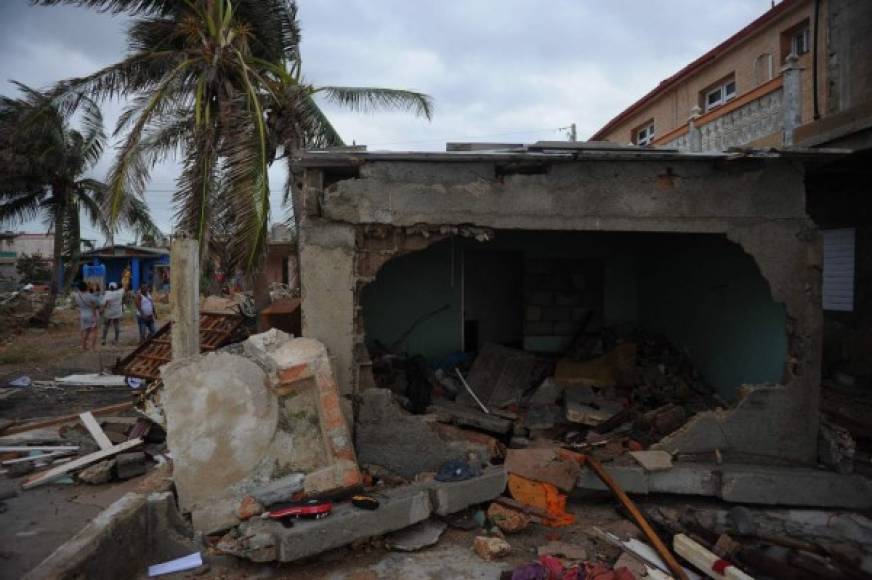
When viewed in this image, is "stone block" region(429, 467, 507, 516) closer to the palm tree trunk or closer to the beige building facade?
Result: the beige building facade

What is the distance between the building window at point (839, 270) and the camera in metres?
8.34

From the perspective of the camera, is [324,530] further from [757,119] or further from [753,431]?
[757,119]

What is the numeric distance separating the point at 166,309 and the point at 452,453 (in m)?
23.1

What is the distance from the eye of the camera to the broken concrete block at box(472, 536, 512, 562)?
4762 millimetres

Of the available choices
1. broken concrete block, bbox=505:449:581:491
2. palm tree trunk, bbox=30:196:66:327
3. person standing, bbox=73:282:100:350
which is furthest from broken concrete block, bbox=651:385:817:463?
palm tree trunk, bbox=30:196:66:327

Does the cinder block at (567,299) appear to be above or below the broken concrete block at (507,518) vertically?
above

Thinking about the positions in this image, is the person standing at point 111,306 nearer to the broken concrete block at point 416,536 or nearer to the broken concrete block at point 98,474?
the broken concrete block at point 98,474

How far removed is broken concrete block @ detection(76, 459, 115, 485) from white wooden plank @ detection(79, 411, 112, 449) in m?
0.67

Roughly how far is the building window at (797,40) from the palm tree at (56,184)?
705 inches

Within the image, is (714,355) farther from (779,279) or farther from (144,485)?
(144,485)

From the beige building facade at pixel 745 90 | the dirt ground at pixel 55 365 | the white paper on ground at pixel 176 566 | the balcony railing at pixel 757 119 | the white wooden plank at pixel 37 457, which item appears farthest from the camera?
the dirt ground at pixel 55 365

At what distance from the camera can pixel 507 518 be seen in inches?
204

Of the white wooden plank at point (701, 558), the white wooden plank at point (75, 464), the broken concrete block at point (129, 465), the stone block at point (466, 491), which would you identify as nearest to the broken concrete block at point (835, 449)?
the white wooden plank at point (701, 558)

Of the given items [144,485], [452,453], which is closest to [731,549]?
[452,453]
